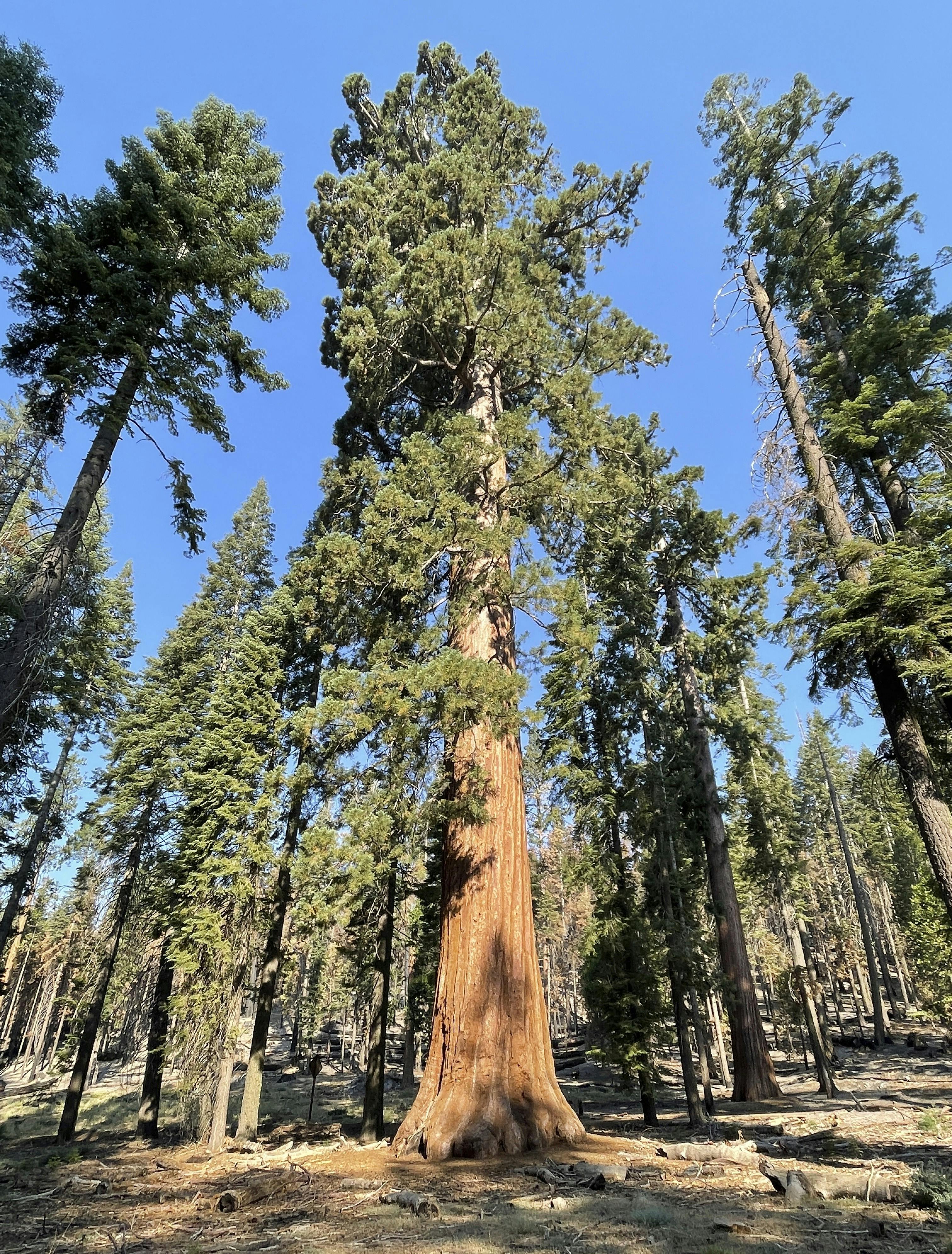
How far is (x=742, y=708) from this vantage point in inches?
771

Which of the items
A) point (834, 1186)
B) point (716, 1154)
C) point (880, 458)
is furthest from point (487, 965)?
point (880, 458)

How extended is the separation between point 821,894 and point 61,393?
3337 centimetres

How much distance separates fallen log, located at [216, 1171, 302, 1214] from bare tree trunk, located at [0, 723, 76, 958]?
12359 millimetres

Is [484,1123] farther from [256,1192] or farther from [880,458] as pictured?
[880,458]

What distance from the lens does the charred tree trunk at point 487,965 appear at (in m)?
6.56

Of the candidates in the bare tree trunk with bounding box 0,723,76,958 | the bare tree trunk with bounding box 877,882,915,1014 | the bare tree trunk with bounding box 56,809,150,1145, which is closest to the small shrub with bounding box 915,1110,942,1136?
the bare tree trunk with bounding box 0,723,76,958

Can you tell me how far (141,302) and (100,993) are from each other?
64.1 ft

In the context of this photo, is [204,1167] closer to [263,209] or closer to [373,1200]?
[373,1200]

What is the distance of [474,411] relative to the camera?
11.3 m

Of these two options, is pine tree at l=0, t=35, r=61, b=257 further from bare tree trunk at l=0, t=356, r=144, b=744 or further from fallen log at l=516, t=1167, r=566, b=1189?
fallen log at l=516, t=1167, r=566, b=1189

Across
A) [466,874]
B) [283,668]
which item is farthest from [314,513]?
[466,874]

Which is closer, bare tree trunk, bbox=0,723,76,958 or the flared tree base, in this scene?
the flared tree base

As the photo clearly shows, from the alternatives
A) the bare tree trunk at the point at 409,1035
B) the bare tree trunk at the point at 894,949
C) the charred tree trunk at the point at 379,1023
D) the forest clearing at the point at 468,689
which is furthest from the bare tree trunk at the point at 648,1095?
the bare tree trunk at the point at 894,949

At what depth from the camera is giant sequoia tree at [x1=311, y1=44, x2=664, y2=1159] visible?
23.2 feet
